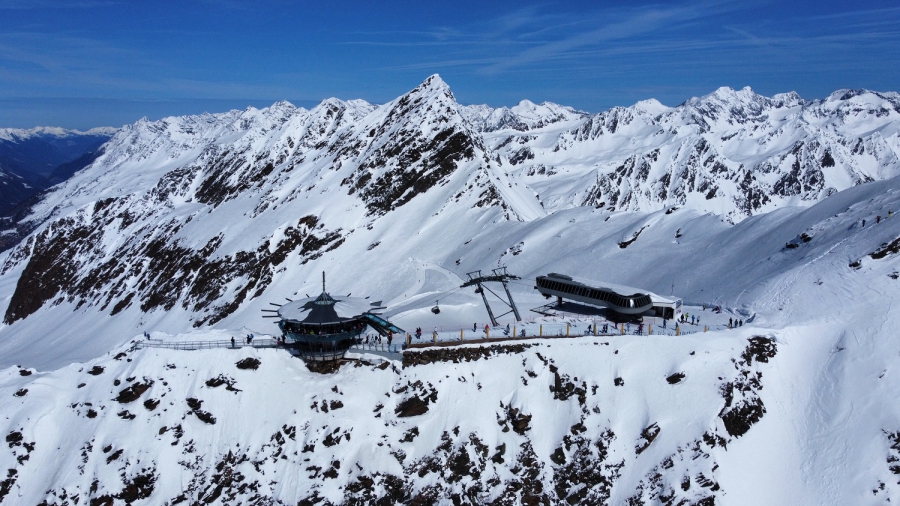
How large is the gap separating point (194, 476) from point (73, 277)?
386 ft

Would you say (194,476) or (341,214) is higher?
(341,214)

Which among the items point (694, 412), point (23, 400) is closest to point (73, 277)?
point (23, 400)

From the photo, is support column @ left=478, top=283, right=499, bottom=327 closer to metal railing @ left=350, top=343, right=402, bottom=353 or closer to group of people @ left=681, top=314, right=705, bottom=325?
metal railing @ left=350, top=343, right=402, bottom=353

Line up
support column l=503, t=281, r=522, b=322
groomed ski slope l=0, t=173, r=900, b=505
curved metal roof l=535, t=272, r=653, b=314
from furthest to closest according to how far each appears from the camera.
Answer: support column l=503, t=281, r=522, b=322 < curved metal roof l=535, t=272, r=653, b=314 < groomed ski slope l=0, t=173, r=900, b=505

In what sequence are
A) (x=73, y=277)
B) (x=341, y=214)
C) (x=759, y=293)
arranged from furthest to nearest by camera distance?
(x=73, y=277) < (x=341, y=214) < (x=759, y=293)

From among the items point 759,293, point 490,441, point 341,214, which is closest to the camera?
point 490,441

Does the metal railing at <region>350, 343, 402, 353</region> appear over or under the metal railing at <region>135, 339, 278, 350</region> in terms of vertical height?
under

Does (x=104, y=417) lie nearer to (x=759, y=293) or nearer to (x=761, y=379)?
(x=761, y=379)

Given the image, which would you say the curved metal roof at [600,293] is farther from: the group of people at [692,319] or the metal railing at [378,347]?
the metal railing at [378,347]

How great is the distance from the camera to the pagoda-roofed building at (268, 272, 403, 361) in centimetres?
3625

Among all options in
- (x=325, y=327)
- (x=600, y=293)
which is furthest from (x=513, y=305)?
(x=325, y=327)

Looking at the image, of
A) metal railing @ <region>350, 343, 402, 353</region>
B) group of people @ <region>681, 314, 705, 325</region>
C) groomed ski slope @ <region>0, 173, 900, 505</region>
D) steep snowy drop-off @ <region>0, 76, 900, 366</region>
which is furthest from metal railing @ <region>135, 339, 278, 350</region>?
group of people @ <region>681, 314, 705, 325</region>

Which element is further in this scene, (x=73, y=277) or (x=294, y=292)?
(x=73, y=277)

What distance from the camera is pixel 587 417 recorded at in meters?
35.0
